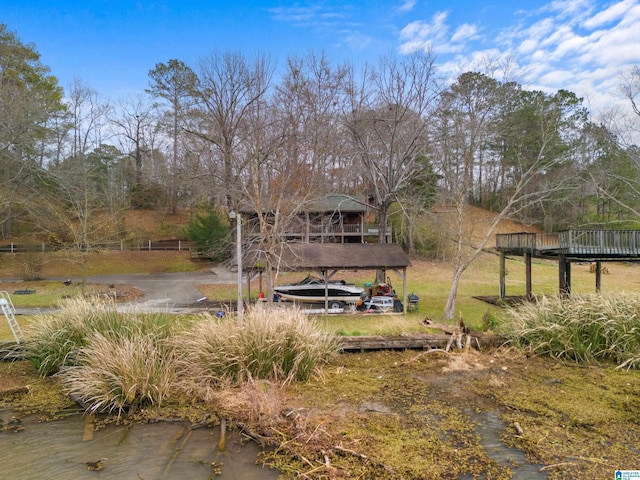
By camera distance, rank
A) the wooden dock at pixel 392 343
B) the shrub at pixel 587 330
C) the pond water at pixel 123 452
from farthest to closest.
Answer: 1. the wooden dock at pixel 392 343
2. the shrub at pixel 587 330
3. the pond water at pixel 123 452

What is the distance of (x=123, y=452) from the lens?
537cm

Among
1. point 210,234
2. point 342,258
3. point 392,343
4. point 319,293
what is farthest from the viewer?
point 210,234

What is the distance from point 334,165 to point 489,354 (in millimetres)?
29435

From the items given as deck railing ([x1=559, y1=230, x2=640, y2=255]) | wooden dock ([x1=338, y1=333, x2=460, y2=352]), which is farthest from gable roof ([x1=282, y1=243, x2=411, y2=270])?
wooden dock ([x1=338, y1=333, x2=460, y2=352])

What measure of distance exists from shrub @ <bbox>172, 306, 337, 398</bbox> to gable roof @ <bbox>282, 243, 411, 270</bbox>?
9.00m

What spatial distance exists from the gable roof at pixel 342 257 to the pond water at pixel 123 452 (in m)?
10.8

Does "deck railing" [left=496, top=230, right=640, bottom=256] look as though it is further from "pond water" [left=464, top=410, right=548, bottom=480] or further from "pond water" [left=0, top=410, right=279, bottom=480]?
"pond water" [left=0, top=410, right=279, bottom=480]

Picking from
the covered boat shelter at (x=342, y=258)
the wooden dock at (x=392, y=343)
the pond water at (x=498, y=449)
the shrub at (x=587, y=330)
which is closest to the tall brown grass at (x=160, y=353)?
the wooden dock at (x=392, y=343)

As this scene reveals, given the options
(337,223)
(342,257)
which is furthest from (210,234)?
(342,257)

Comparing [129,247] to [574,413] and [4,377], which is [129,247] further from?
[574,413]

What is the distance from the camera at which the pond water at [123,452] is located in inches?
193

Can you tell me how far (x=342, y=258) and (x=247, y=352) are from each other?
10.8 metres

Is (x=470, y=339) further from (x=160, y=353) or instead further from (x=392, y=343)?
(x=160, y=353)

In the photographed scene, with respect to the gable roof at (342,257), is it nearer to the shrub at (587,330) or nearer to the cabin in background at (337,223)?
the shrub at (587,330)
